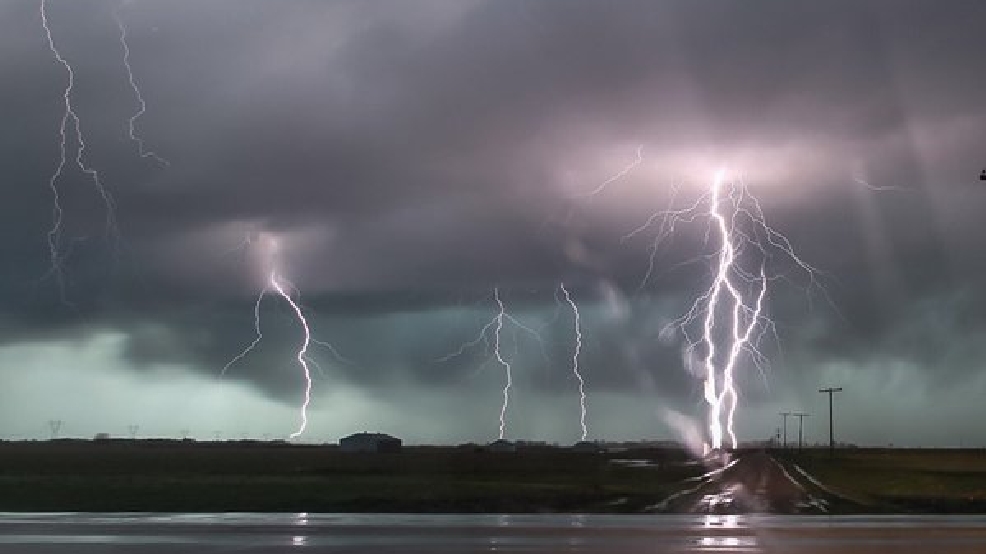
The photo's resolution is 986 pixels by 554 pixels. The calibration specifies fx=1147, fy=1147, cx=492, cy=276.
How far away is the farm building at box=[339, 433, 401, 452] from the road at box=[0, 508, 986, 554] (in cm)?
14226

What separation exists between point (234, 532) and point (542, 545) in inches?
392

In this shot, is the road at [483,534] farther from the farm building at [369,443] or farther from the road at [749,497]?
the farm building at [369,443]

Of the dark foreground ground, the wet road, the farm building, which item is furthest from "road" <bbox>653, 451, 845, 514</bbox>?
the farm building

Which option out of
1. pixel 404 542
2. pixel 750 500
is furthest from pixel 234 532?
pixel 750 500

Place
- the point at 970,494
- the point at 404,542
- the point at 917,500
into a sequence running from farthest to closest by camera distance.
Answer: the point at 970,494 → the point at 917,500 → the point at 404,542

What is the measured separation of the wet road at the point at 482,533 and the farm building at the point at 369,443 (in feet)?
467

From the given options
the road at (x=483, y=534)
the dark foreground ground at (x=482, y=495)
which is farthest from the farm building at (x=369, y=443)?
the road at (x=483, y=534)

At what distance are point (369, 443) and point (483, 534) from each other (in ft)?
511

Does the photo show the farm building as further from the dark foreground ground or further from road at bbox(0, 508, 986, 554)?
road at bbox(0, 508, 986, 554)

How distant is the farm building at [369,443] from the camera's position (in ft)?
604

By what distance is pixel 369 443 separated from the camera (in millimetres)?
186250

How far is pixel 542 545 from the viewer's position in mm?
29594

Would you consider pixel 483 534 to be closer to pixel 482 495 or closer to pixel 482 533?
pixel 482 533

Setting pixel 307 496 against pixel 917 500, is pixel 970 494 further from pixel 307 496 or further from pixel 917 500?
pixel 307 496
